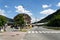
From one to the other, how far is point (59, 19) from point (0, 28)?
8238cm

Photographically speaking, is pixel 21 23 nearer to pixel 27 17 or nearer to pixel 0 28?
pixel 0 28

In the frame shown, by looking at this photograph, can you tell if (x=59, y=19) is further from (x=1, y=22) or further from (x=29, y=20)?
(x=1, y=22)

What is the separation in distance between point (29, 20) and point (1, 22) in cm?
12203

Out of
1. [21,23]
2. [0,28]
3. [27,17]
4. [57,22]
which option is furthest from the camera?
[27,17]

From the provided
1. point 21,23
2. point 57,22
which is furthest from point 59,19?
point 21,23

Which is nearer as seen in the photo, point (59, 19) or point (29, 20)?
point (59, 19)

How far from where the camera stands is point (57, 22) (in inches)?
4690

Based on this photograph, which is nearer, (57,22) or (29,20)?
(57,22)

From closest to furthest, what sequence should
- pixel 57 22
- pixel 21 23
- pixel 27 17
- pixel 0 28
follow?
pixel 0 28 < pixel 21 23 < pixel 57 22 < pixel 27 17

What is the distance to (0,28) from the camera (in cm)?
4194

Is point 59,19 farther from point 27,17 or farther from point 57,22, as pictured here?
point 27,17

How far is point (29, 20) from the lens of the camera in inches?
6462

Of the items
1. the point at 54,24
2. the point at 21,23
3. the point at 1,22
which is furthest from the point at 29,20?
the point at 1,22

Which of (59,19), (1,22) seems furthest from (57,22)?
(1,22)
